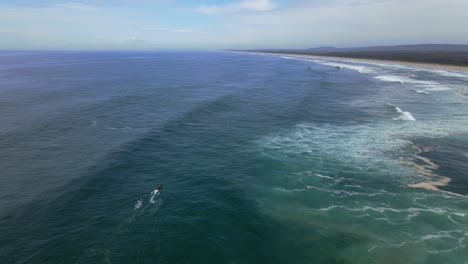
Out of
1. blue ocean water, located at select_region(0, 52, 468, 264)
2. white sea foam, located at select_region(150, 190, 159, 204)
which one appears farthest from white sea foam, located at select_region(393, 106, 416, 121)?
white sea foam, located at select_region(150, 190, 159, 204)

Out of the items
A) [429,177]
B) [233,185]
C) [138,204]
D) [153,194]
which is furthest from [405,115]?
[138,204]

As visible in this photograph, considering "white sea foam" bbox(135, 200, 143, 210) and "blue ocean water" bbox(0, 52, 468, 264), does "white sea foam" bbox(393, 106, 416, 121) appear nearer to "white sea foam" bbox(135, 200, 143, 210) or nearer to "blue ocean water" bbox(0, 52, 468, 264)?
"blue ocean water" bbox(0, 52, 468, 264)

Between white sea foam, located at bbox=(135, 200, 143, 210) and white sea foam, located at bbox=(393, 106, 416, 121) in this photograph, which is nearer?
white sea foam, located at bbox=(135, 200, 143, 210)

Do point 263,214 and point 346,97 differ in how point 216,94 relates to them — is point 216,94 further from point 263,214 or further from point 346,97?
point 263,214

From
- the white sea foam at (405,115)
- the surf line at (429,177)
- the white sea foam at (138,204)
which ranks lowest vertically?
the white sea foam at (138,204)

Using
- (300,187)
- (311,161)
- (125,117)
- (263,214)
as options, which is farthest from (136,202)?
(125,117)

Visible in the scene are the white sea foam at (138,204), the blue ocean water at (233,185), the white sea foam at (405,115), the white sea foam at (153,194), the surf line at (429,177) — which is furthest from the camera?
the white sea foam at (405,115)

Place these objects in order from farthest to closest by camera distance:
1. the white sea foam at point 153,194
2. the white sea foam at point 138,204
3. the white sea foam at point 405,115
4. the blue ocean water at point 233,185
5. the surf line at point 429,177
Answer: the white sea foam at point 405,115
the surf line at point 429,177
the white sea foam at point 153,194
the white sea foam at point 138,204
the blue ocean water at point 233,185

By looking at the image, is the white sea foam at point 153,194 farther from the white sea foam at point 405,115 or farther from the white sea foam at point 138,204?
the white sea foam at point 405,115

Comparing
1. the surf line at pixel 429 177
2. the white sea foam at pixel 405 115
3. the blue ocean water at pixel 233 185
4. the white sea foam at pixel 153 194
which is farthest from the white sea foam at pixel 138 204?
the white sea foam at pixel 405 115
